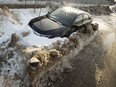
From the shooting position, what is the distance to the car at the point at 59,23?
10.1 metres

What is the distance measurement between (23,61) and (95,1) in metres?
14.7

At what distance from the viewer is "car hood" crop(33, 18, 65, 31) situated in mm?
10159

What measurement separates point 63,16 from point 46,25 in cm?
136

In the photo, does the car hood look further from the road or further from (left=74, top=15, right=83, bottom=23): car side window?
the road

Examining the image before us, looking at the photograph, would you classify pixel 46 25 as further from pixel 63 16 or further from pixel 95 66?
pixel 95 66

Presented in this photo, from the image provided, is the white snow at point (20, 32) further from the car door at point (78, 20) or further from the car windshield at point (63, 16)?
the car door at point (78, 20)

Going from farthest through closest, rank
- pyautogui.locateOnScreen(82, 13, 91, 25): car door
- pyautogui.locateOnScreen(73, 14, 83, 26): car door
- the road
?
pyautogui.locateOnScreen(82, 13, 91, 25): car door < pyautogui.locateOnScreen(73, 14, 83, 26): car door < the road

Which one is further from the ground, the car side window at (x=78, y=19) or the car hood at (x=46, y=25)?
the car side window at (x=78, y=19)

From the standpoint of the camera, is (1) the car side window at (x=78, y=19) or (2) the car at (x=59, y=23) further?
(1) the car side window at (x=78, y=19)

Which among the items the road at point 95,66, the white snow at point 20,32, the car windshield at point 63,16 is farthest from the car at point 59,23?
the road at point 95,66

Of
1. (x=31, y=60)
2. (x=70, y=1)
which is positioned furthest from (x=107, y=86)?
(x=70, y=1)

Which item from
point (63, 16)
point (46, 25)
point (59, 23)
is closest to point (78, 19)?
point (63, 16)

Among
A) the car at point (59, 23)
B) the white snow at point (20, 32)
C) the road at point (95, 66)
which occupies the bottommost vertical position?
the road at point (95, 66)

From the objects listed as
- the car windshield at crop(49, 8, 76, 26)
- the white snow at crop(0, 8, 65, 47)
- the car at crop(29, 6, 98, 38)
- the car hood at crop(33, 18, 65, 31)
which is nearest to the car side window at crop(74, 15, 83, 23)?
the car at crop(29, 6, 98, 38)
